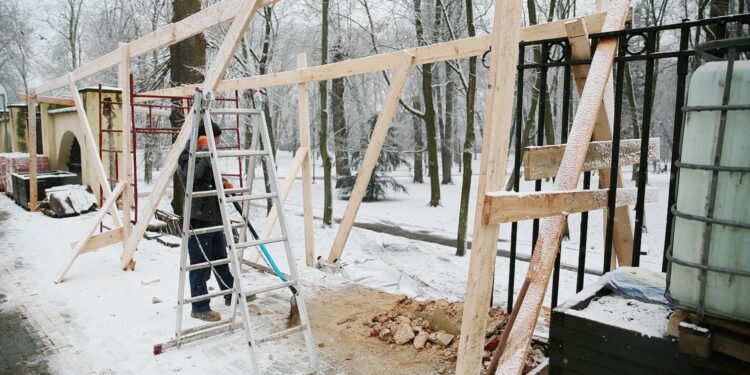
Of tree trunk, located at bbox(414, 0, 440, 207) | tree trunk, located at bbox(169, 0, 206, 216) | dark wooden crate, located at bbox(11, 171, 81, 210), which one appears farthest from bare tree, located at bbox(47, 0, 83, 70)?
tree trunk, located at bbox(414, 0, 440, 207)

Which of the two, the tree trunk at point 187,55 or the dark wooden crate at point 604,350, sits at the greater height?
the tree trunk at point 187,55

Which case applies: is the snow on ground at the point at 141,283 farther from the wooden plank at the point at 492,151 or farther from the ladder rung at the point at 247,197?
the wooden plank at the point at 492,151

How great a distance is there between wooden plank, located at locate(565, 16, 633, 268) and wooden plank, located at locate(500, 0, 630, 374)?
0.16 meters

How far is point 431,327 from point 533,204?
2419mm

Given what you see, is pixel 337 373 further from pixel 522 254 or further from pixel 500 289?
pixel 522 254

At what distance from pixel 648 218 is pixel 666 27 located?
46.9ft

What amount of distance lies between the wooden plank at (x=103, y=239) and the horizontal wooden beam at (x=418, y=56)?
2.64 metres

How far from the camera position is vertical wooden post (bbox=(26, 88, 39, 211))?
438 inches

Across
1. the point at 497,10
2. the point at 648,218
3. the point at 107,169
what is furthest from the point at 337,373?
the point at 648,218

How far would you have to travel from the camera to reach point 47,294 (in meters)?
5.75

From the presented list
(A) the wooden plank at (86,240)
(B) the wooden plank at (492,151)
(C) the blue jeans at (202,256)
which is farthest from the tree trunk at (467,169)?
(B) the wooden plank at (492,151)

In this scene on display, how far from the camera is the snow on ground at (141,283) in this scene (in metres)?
4.10

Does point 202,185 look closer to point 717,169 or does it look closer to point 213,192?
point 213,192

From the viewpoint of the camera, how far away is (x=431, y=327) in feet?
14.1
